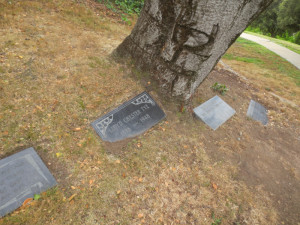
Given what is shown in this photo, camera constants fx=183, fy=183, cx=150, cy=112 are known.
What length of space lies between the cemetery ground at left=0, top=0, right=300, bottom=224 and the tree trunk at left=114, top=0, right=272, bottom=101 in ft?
1.22

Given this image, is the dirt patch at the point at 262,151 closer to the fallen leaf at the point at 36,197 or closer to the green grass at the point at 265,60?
the fallen leaf at the point at 36,197

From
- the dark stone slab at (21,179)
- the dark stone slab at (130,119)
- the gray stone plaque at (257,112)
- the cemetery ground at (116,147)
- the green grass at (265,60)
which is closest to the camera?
the dark stone slab at (21,179)

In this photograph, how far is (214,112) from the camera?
3842mm

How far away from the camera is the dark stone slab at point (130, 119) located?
287cm

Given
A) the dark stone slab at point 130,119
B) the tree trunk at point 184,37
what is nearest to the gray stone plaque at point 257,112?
the tree trunk at point 184,37

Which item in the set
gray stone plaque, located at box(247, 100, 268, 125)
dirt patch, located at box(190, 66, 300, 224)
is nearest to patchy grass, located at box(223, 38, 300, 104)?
gray stone plaque, located at box(247, 100, 268, 125)

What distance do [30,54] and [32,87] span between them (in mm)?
928

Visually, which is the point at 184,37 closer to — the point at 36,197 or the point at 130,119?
the point at 130,119

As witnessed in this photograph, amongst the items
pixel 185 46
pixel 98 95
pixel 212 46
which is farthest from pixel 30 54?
pixel 212 46

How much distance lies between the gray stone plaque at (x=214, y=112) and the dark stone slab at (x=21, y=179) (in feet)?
8.97

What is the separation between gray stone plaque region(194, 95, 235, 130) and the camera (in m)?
3.64

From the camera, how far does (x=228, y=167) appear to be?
9.98ft

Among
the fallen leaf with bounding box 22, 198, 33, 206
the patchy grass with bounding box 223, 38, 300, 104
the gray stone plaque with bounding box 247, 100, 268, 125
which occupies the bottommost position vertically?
the fallen leaf with bounding box 22, 198, 33, 206

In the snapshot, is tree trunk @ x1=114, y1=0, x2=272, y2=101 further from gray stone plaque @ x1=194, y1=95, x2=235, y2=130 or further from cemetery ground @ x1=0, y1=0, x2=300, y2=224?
gray stone plaque @ x1=194, y1=95, x2=235, y2=130
